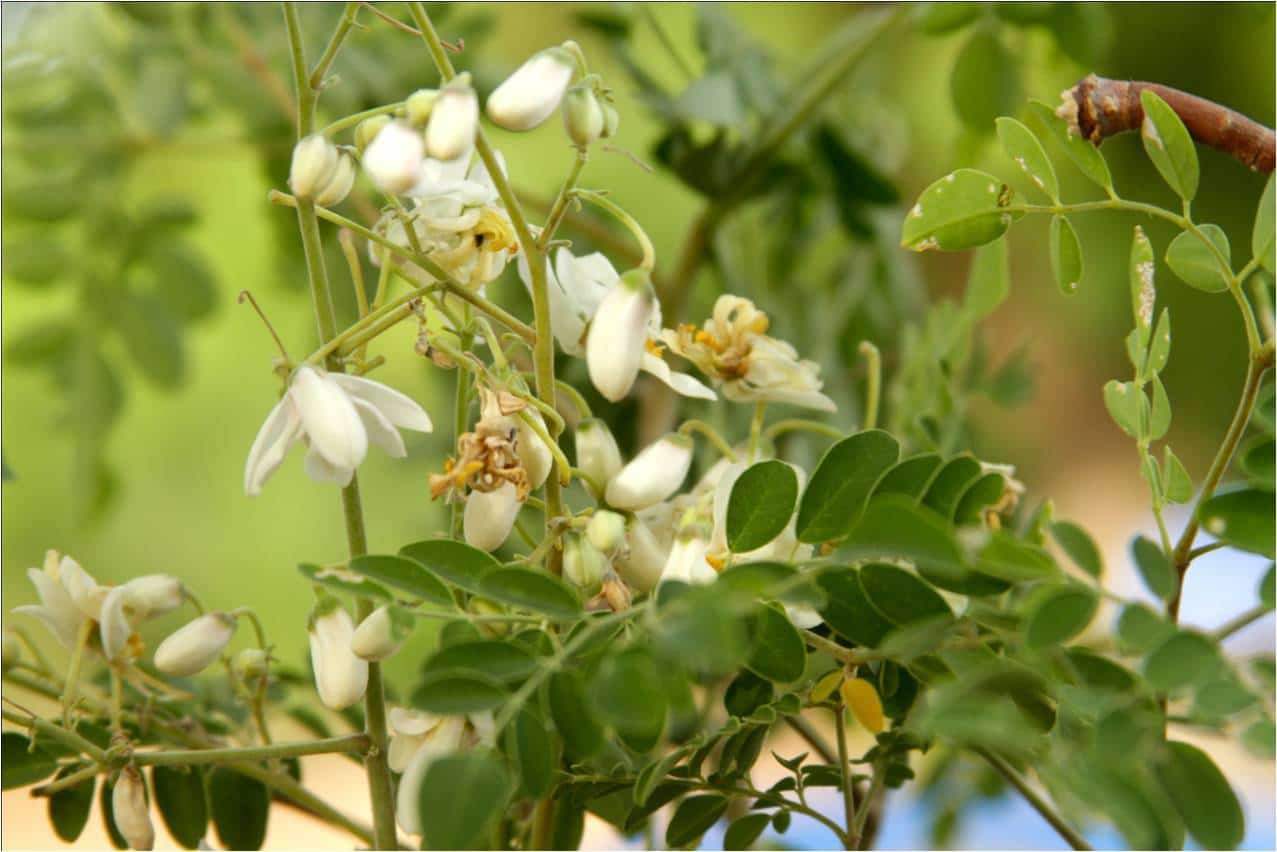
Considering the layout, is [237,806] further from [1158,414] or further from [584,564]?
[1158,414]

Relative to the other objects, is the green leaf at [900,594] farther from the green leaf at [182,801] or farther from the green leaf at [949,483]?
the green leaf at [182,801]

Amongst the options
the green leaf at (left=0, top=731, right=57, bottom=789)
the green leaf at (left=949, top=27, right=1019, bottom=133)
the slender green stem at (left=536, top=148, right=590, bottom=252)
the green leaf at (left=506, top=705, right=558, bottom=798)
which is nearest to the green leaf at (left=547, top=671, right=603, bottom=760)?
the green leaf at (left=506, top=705, right=558, bottom=798)

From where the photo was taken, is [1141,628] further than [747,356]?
No

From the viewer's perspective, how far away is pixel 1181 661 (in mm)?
245

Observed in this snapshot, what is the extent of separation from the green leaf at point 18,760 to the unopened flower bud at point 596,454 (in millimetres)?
202

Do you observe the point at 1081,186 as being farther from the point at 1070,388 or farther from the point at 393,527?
the point at 393,527

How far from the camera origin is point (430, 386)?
915mm

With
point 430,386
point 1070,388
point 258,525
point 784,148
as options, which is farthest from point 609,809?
point 1070,388

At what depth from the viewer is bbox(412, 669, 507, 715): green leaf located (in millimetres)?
250

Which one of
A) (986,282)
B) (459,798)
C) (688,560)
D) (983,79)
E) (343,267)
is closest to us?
(459,798)

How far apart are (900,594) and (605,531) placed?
0.07 meters

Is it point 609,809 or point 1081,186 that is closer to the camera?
point 609,809

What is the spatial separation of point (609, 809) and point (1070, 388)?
1359 mm


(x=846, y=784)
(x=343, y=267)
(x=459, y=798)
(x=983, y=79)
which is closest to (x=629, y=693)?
(x=459, y=798)
